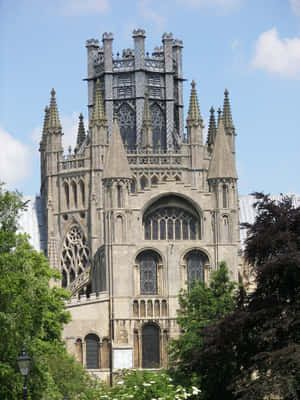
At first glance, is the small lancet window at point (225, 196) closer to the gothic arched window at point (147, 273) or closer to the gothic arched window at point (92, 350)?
the gothic arched window at point (147, 273)

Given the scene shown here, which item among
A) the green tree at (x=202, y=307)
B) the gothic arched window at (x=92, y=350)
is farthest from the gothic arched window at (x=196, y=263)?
the green tree at (x=202, y=307)

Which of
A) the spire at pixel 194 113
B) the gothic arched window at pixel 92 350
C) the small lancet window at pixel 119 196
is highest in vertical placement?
the spire at pixel 194 113

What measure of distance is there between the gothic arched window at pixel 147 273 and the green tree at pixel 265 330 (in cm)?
3156

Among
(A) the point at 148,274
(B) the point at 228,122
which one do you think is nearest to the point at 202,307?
(A) the point at 148,274

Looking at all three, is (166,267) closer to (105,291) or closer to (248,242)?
(105,291)

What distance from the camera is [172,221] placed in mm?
85688

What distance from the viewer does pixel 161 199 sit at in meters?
85.6

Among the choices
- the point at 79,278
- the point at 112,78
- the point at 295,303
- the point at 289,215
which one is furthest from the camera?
the point at 112,78

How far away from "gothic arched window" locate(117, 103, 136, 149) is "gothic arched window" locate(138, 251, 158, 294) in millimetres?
31648

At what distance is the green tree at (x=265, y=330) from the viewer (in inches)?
1822

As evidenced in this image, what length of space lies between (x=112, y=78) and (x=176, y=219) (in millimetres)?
32536

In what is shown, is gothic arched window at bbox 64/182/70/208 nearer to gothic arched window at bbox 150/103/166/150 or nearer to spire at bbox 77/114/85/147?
spire at bbox 77/114/85/147

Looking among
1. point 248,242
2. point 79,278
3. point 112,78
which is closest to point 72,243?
point 79,278

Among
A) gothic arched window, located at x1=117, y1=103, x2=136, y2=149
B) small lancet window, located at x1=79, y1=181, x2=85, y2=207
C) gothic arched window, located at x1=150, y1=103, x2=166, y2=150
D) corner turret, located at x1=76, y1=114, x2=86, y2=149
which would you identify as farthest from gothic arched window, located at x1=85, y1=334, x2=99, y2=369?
gothic arched window, located at x1=117, y1=103, x2=136, y2=149
